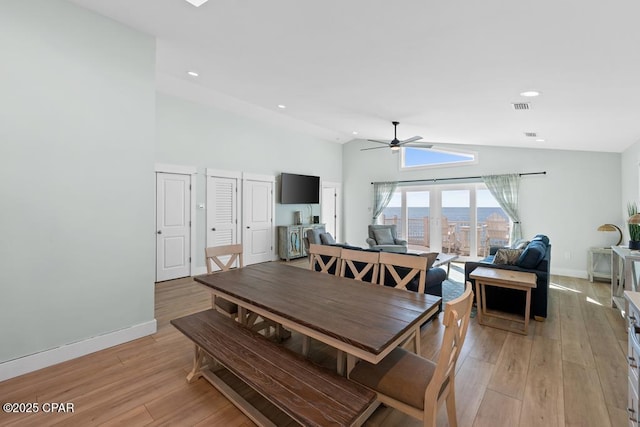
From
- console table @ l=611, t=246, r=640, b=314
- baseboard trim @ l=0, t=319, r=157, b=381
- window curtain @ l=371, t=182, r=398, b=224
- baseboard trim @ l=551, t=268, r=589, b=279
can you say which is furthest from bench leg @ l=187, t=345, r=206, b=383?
baseboard trim @ l=551, t=268, r=589, b=279

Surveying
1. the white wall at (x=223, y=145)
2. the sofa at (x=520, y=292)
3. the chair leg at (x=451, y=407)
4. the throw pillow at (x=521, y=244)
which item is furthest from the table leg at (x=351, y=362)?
the white wall at (x=223, y=145)

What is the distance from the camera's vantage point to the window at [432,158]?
6730 mm

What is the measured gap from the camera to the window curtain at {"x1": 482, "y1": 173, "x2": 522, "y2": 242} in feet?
19.5

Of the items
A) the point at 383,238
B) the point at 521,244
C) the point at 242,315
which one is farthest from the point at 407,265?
the point at 383,238

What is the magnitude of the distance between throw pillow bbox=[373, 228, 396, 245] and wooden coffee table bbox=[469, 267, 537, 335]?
304cm

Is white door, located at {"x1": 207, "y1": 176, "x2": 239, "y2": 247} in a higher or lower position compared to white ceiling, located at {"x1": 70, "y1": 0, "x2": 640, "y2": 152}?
lower

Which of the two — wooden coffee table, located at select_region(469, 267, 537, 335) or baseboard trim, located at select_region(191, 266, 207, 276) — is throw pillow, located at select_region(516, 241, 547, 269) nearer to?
wooden coffee table, located at select_region(469, 267, 537, 335)

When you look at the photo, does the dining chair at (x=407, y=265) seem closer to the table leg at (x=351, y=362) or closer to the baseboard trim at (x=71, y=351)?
the table leg at (x=351, y=362)

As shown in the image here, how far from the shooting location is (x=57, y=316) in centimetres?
238

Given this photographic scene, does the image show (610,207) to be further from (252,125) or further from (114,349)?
(114,349)

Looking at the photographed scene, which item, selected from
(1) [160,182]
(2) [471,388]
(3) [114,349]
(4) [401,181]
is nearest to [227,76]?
(1) [160,182]

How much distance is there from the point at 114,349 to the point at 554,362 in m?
3.97

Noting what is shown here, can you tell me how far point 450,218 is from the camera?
7023mm

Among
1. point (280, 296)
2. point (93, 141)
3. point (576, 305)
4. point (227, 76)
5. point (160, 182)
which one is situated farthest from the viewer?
point (160, 182)
